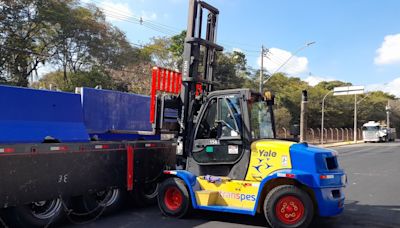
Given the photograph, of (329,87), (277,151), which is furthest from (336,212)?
(329,87)

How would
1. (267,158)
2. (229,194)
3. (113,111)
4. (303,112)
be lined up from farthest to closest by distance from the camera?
1. (303,112)
2. (113,111)
3. (229,194)
4. (267,158)

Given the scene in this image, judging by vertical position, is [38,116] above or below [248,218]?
above

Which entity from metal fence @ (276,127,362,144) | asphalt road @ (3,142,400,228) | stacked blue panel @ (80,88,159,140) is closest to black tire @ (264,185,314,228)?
asphalt road @ (3,142,400,228)

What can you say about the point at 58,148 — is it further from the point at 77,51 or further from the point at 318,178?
the point at 77,51

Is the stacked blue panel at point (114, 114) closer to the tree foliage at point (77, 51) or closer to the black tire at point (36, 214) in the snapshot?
the black tire at point (36, 214)

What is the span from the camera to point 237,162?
7.98 meters

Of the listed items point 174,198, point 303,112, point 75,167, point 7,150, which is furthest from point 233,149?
point 303,112

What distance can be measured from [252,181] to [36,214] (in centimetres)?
363

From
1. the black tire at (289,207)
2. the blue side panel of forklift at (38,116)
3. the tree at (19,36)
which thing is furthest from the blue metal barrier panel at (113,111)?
the tree at (19,36)

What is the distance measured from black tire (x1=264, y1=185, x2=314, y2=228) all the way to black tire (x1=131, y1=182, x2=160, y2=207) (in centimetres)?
273

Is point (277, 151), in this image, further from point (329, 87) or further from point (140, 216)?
point (329, 87)

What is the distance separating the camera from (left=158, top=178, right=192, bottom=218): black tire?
821 cm

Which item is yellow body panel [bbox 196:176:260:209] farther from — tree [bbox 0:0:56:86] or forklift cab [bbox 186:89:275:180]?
tree [bbox 0:0:56:86]

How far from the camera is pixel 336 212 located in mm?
7406
